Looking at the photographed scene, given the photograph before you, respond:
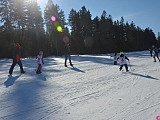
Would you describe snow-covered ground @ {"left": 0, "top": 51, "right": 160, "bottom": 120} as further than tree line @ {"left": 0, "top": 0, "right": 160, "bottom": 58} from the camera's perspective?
No

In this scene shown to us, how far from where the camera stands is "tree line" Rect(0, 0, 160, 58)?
153ft

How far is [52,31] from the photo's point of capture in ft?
177

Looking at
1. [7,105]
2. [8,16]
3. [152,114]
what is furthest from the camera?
[8,16]

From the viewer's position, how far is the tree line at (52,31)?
46578mm

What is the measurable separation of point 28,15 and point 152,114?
48743mm

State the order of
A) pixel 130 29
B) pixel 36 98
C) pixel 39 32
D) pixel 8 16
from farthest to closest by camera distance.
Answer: pixel 130 29 < pixel 39 32 < pixel 8 16 < pixel 36 98

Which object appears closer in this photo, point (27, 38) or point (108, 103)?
point (108, 103)

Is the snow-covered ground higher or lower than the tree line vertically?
lower

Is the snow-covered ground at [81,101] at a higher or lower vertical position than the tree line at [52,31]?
lower

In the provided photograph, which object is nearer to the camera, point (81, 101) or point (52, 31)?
point (81, 101)

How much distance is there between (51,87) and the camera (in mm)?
10594

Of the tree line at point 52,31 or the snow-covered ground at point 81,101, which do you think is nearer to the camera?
the snow-covered ground at point 81,101

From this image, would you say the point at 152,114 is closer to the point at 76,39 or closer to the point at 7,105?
the point at 7,105

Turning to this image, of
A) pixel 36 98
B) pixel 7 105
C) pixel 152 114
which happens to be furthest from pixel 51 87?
pixel 152 114
